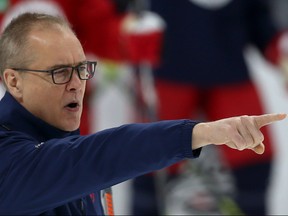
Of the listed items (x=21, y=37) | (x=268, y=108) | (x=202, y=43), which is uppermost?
(x=202, y=43)

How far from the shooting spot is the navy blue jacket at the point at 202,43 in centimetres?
301

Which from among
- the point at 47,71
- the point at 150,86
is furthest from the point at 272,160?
the point at 47,71

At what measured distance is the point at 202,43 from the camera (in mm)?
3023

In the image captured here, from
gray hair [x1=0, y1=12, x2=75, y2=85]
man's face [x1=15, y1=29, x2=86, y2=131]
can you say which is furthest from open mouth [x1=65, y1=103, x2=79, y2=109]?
gray hair [x1=0, y1=12, x2=75, y2=85]

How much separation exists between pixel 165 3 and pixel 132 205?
2.28ft

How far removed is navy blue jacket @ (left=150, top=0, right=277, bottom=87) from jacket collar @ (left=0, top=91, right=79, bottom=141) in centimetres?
139

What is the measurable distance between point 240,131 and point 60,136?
44 centimetres

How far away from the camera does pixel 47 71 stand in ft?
5.32

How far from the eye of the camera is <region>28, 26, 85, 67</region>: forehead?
5.36ft

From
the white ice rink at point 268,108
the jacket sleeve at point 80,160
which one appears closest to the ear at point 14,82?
the jacket sleeve at point 80,160

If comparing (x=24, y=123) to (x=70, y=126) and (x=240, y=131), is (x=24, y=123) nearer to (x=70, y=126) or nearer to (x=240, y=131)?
(x=70, y=126)

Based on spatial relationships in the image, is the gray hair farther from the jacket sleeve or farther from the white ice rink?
the white ice rink

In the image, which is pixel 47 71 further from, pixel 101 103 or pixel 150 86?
pixel 101 103

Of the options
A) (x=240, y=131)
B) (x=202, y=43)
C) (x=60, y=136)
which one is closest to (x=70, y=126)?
(x=60, y=136)
